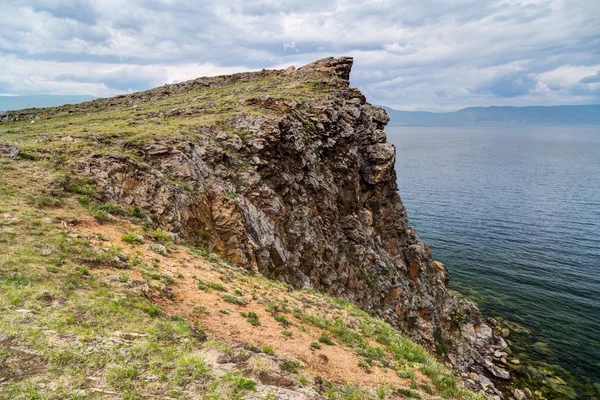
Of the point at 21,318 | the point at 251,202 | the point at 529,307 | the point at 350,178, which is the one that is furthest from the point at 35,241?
the point at 529,307

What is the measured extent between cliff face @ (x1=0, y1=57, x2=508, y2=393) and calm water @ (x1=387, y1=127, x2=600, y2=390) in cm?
850

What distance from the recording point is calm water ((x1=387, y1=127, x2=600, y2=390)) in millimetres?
46656

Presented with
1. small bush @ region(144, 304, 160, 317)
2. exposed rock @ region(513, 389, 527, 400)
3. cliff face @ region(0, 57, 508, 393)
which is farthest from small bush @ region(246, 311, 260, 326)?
exposed rock @ region(513, 389, 527, 400)

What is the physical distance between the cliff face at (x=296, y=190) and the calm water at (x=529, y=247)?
8.50 metres

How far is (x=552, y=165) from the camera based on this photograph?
558ft

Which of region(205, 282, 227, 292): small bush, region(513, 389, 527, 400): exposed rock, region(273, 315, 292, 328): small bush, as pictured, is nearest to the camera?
region(273, 315, 292, 328): small bush

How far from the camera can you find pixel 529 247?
6981 cm

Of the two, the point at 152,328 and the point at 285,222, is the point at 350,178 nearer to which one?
the point at 285,222

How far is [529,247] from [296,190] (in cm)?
5968

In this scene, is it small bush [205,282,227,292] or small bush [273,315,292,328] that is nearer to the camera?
small bush [273,315,292,328]

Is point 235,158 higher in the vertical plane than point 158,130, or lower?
lower

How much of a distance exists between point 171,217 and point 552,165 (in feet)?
659

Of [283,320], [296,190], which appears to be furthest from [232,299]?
[296,190]

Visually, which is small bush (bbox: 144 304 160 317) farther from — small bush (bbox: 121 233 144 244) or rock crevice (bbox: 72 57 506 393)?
rock crevice (bbox: 72 57 506 393)
